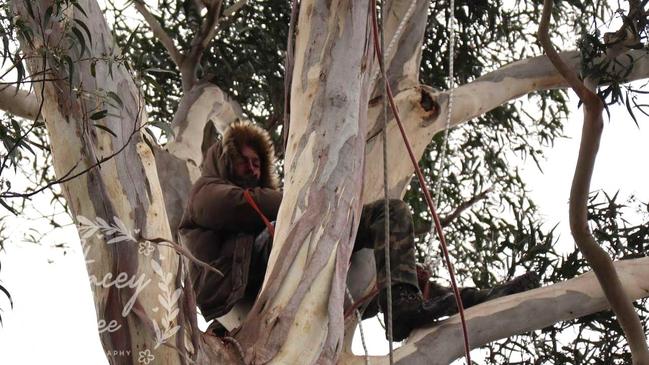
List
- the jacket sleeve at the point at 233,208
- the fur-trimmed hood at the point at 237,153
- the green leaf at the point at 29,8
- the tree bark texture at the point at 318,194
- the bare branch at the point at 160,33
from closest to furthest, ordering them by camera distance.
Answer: the green leaf at the point at 29,8 → the tree bark texture at the point at 318,194 → the jacket sleeve at the point at 233,208 → the fur-trimmed hood at the point at 237,153 → the bare branch at the point at 160,33

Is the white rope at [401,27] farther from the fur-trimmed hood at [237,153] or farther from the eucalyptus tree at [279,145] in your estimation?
the fur-trimmed hood at [237,153]

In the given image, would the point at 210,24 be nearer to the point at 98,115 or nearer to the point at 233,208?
the point at 233,208

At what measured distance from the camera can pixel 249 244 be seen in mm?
3537

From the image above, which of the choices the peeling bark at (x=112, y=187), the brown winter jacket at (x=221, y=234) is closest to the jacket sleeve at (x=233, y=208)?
the brown winter jacket at (x=221, y=234)

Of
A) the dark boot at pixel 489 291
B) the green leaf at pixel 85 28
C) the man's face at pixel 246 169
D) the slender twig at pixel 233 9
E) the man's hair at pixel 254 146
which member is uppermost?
the slender twig at pixel 233 9

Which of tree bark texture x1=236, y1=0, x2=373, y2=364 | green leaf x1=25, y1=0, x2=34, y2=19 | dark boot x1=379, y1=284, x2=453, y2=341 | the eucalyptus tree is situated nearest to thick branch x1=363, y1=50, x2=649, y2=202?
the eucalyptus tree

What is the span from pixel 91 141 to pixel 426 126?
5.84 ft

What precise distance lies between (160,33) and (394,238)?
2088mm

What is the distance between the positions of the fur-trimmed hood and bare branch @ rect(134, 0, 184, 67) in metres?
1.24

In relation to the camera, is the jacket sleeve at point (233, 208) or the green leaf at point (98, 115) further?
the jacket sleeve at point (233, 208)

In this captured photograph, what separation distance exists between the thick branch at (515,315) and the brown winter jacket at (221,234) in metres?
0.44

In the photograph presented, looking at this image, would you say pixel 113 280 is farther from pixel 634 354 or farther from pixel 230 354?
pixel 634 354

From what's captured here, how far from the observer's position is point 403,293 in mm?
3404

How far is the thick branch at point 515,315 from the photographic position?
3.41 m
